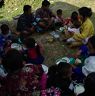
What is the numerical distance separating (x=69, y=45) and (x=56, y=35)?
0.68m

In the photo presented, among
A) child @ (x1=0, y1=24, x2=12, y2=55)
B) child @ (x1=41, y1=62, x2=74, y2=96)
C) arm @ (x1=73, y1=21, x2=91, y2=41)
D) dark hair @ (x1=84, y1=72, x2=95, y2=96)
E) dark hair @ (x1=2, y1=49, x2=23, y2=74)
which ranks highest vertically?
dark hair @ (x1=84, y1=72, x2=95, y2=96)

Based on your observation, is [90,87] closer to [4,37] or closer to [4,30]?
[4,30]

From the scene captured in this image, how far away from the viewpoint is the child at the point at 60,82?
17.4 ft

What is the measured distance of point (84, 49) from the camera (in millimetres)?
7266

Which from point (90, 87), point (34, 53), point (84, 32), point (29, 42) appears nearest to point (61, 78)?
point (90, 87)

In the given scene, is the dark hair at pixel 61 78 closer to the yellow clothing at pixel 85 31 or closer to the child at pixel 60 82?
the child at pixel 60 82

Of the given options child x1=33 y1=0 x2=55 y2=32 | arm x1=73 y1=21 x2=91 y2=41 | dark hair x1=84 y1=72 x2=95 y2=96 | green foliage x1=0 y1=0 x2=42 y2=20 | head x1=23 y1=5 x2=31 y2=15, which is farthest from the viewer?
green foliage x1=0 y1=0 x2=42 y2=20

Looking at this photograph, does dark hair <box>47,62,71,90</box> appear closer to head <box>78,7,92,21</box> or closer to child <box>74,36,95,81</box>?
child <box>74,36,95,81</box>

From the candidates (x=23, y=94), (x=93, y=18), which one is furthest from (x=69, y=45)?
(x=23, y=94)

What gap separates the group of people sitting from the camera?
16.7ft

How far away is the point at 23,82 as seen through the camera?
5.20 metres

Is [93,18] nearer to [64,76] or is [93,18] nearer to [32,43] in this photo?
[32,43]

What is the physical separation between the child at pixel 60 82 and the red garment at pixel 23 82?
0.65 feet

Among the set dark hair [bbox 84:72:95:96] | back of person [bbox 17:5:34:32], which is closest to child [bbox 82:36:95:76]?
dark hair [bbox 84:72:95:96]
